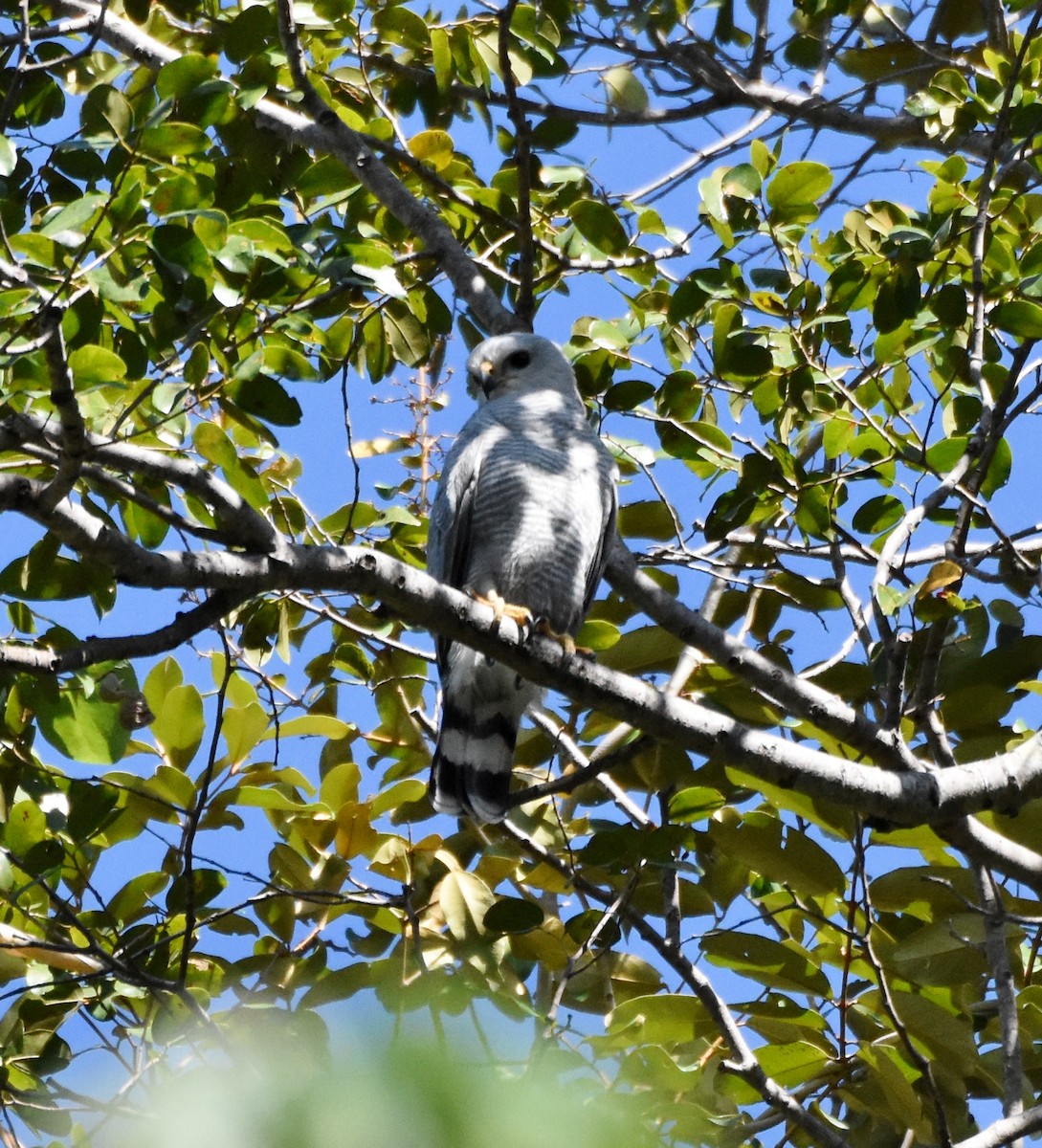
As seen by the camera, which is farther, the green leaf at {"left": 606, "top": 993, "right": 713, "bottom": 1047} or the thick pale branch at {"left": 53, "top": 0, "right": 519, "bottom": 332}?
the thick pale branch at {"left": 53, "top": 0, "right": 519, "bottom": 332}

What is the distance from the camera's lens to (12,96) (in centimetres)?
298

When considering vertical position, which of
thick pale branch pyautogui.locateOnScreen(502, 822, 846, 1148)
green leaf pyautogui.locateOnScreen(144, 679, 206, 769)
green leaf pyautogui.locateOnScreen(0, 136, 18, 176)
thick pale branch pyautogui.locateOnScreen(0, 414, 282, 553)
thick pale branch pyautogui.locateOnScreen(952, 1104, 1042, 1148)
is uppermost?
green leaf pyautogui.locateOnScreen(0, 136, 18, 176)

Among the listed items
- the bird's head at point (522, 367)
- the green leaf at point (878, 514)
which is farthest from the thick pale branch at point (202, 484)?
the bird's head at point (522, 367)

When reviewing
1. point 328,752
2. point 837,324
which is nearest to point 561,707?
point 328,752

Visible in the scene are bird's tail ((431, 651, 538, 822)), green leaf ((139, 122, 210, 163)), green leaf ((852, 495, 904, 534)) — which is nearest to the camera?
green leaf ((139, 122, 210, 163))

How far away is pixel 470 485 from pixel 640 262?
3.16ft

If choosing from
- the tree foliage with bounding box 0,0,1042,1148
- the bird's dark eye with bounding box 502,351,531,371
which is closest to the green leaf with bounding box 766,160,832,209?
the tree foliage with bounding box 0,0,1042,1148

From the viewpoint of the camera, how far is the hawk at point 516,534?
13.1 ft

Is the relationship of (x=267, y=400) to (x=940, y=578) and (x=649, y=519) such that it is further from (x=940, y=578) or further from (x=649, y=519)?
(x=940, y=578)

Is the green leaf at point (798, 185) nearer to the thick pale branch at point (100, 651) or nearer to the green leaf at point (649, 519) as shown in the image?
the green leaf at point (649, 519)

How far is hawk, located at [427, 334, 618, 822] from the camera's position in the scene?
13.1ft

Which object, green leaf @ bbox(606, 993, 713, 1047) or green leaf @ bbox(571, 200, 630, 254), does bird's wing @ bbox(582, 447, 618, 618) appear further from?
green leaf @ bbox(606, 993, 713, 1047)

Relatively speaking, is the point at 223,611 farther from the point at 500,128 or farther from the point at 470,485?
the point at 500,128

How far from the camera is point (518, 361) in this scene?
4926mm
